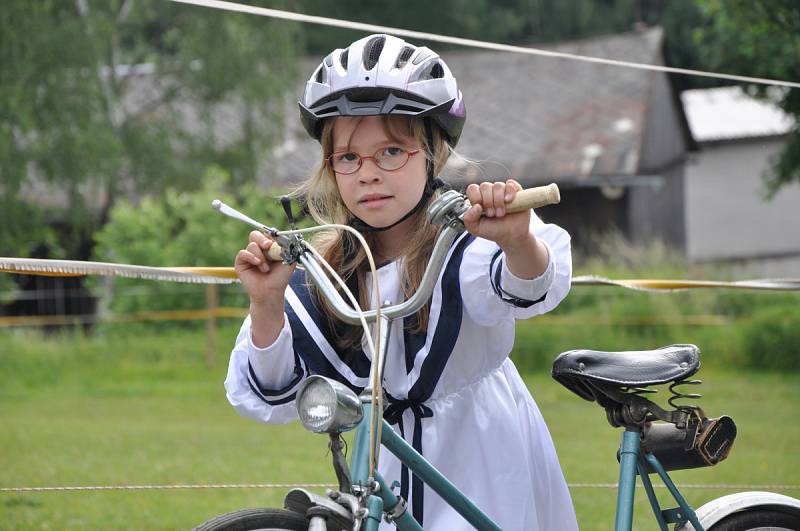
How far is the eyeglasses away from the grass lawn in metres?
1.47

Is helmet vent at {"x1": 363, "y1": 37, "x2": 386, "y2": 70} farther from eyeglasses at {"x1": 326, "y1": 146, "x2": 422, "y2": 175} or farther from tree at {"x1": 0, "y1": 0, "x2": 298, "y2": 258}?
tree at {"x1": 0, "y1": 0, "x2": 298, "y2": 258}

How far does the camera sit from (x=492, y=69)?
103 ft

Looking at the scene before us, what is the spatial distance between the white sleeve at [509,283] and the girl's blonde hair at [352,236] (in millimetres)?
141

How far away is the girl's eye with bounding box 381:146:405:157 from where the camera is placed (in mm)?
3072

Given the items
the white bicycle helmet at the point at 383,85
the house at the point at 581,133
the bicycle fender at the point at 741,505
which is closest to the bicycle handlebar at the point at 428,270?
the white bicycle helmet at the point at 383,85

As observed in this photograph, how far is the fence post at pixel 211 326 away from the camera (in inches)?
571

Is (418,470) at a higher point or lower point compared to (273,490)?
higher

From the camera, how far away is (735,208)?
36.4 metres

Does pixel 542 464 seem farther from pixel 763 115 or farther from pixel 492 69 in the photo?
pixel 763 115

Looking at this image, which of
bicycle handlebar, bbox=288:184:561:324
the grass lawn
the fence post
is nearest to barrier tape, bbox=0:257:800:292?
bicycle handlebar, bbox=288:184:561:324

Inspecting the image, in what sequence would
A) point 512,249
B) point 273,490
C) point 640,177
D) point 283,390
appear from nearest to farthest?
point 512,249 → point 283,390 → point 273,490 → point 640,177

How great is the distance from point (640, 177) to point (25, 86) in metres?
14.2

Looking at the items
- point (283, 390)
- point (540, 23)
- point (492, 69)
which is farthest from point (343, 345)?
point (540, 23)

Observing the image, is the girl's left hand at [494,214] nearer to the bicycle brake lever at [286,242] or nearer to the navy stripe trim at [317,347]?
the bicycle brake lever at [286,242]
